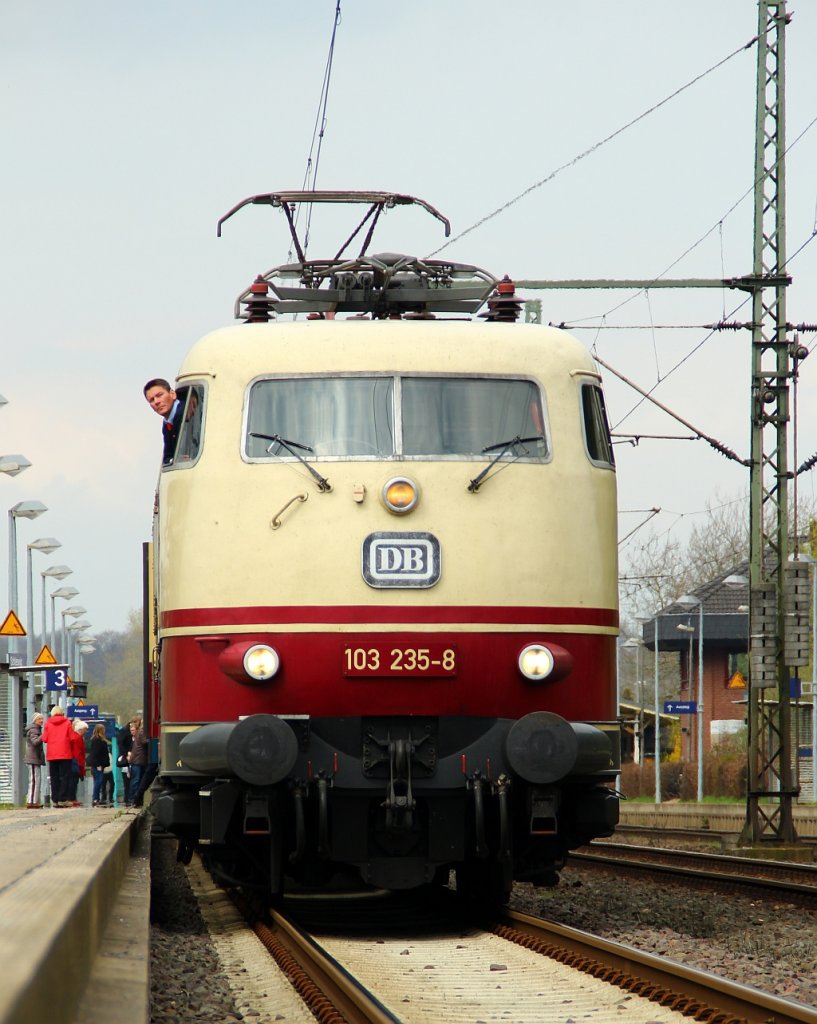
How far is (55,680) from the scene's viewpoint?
35.9 meters

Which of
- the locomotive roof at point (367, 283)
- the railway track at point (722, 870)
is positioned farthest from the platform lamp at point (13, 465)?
the locomotive roof at point (367, 283)

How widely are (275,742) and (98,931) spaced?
2849 mm

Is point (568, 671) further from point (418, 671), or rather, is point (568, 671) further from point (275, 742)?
point (275, 742)

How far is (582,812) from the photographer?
10.2m

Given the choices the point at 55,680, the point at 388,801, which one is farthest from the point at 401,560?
the point at 55,680

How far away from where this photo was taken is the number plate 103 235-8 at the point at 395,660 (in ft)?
31.8

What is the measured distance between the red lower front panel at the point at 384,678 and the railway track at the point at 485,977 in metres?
1.31

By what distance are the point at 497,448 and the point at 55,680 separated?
2709cm

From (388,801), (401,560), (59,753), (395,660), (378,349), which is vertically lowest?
(59,753)

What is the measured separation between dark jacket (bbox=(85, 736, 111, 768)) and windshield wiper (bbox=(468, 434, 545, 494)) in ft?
74.0

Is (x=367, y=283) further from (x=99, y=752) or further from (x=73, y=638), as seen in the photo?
(x=73, y=638)

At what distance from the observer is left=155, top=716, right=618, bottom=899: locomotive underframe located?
9539mm

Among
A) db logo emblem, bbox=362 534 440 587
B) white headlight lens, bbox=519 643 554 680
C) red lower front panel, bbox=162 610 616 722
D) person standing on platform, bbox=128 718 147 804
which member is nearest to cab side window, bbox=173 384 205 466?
red lower front panel, bbox=162 610 616 722

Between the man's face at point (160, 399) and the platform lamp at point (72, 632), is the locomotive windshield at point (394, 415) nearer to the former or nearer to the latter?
the man's face at point (160, 399)
